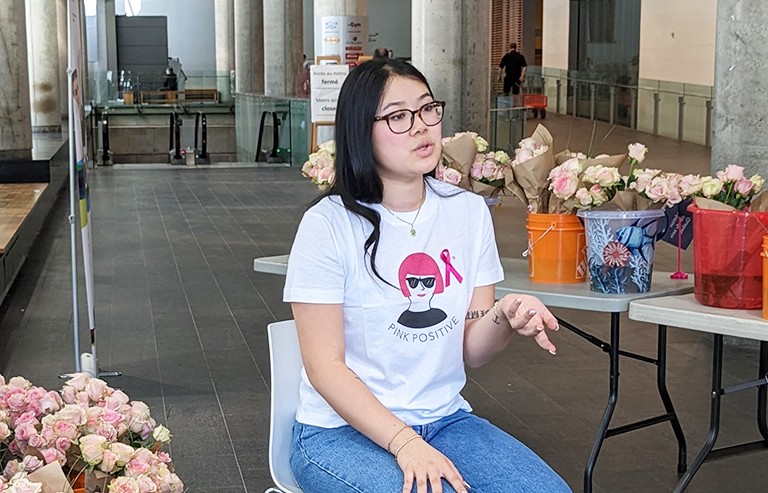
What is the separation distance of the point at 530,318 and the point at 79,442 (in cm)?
95

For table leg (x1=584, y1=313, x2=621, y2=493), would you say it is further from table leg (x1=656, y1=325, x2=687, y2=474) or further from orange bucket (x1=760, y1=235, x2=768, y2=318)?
orange bucket (x1=760, y1=235, x2=768, y2=318)

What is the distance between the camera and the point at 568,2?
26.0m

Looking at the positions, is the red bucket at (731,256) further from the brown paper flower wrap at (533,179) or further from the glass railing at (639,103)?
the glass railing at (639,103)

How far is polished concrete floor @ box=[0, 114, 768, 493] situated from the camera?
4.31 meters

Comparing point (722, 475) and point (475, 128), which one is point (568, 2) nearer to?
point (475, 128)

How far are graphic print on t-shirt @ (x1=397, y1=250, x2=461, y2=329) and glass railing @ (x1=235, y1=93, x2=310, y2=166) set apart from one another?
1454 cm

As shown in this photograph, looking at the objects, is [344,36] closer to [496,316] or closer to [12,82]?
[12,82]

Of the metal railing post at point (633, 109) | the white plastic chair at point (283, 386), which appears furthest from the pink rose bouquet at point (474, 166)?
the metal railing post at point (633, 109)

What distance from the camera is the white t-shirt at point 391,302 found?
95.6 inches

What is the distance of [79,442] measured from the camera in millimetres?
1645

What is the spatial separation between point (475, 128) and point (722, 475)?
923cm

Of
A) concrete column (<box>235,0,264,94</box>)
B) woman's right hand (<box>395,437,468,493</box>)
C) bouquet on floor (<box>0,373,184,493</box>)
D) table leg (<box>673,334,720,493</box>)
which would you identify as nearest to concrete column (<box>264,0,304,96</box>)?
concrete column (<box>235,0,264,94</box>)

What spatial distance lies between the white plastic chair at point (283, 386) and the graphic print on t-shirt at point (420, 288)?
1.21ft

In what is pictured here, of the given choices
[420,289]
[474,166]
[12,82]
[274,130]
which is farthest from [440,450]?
[274,130]
